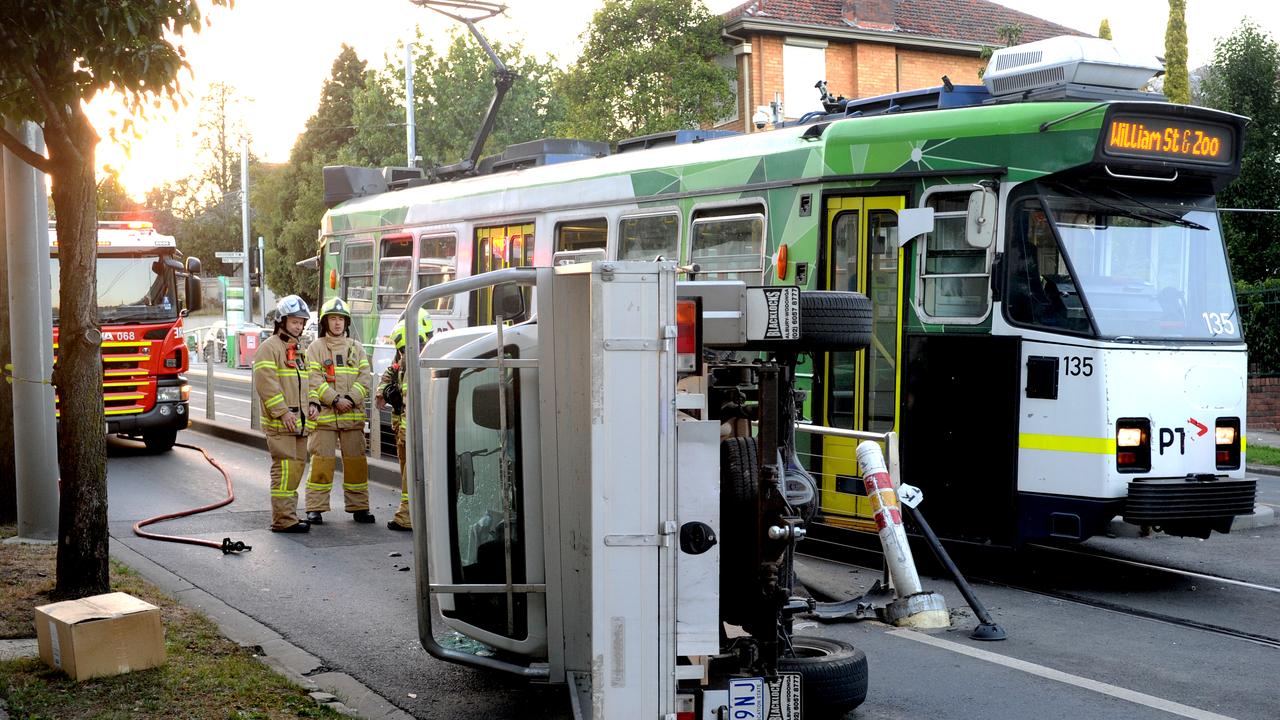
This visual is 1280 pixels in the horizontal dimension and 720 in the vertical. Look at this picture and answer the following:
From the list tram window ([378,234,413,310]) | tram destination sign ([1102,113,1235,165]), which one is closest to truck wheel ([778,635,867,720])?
tram destination sign ([1102,113,1235,165])

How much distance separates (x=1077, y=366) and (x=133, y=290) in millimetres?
11658

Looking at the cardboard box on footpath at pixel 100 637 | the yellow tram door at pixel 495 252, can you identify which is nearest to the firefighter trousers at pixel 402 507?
the yellow tram door at pixel 495 252

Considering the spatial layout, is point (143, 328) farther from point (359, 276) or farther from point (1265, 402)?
point (1265, 402)

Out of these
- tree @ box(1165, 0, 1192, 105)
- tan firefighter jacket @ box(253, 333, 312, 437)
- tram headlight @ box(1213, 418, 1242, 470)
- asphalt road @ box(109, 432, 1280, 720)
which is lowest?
asphalt road @ box(109, 432, 1280, 720)

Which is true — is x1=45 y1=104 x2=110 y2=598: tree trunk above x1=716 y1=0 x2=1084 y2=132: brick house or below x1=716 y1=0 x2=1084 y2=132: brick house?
below

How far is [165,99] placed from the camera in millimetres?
7734

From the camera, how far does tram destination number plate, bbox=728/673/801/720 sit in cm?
461

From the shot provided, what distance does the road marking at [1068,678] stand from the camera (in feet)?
19.1

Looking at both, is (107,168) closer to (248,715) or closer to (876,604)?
(248,715)

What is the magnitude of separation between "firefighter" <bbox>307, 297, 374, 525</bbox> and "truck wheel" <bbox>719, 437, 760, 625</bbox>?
634cm

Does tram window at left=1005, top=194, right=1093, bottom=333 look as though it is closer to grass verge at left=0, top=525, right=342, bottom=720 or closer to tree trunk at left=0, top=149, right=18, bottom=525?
grass verge at left=0, top=525, right=342, bottom=720

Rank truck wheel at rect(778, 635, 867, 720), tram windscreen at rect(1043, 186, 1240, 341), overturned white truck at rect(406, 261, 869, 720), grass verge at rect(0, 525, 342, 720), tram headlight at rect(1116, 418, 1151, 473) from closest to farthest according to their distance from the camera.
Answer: overturned white truck at rect(406, 261, 869, 720), truck wheel at rect(778, 635, 867, 720), grass verge at rect(0, 525, 342, 720), tram headlight at rect(1116, 418, 1151, 473), tram windscreen at rect(1043, 186, 1240, 341)

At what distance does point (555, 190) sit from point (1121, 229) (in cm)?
578

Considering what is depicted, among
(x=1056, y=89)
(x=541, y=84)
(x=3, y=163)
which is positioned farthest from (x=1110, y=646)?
(x=541, y=84)
